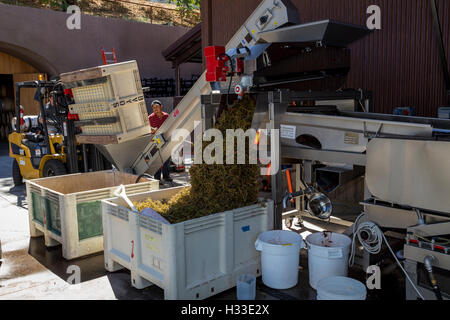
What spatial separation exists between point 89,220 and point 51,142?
3763 mm

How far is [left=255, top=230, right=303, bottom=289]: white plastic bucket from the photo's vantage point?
373 cm

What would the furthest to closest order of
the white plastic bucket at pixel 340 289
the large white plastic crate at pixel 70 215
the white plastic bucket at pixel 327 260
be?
the large white plastic crate at pixel 70 215
the white plastic bucket at pixel 327 260
the white plastic bucket at pixel 340 289

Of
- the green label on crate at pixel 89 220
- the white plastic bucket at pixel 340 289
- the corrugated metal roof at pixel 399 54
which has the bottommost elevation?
the white plastic bucket at pixel 340 289

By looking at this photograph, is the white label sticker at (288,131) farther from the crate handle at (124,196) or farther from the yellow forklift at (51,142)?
the yellow forklift at (51,142)

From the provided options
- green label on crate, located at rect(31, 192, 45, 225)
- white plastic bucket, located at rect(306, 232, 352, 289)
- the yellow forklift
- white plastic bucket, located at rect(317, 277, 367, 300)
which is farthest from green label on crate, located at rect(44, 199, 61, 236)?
white plastic bucket, located at rect(317, 277, 367, 300)

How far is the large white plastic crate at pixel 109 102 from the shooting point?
5.68 m

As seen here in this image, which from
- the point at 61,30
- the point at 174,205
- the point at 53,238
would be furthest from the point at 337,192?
the point at 61,30

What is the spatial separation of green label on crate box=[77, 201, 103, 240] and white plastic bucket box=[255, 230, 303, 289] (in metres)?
2.04

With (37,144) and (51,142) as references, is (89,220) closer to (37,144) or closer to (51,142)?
(51,142)

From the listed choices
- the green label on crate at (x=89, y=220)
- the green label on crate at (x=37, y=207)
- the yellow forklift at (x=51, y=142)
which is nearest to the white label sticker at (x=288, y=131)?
the green label on crate at (x=89, y=220)

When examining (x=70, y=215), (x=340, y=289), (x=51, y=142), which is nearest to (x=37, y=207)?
(x=70, y=215)

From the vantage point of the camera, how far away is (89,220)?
15.6 feet
